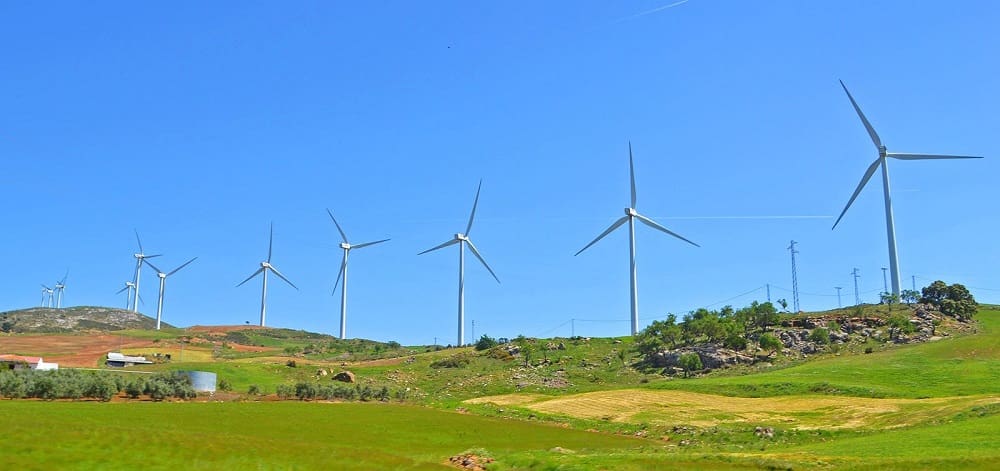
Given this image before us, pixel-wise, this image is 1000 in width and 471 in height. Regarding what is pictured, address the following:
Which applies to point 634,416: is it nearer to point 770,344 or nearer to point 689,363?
point 689,363

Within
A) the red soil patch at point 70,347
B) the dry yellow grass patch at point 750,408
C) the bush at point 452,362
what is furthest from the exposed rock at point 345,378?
the red soil patch at point 70,347

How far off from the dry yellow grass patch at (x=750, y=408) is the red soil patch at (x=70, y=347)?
86.5m

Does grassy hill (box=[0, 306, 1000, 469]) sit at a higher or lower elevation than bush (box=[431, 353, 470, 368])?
lower

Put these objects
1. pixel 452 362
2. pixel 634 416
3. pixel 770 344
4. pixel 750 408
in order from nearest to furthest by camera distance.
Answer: pixel 634 416
pixel 750 408
pixel 770 344
pixel 452 362

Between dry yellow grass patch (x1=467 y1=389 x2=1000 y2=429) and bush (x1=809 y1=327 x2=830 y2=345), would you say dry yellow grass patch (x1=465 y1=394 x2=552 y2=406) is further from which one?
bush (x1=809 y1=327 x2=830 y2=345)

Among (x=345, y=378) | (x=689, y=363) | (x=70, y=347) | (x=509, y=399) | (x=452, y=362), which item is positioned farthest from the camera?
(x=70, y=347)

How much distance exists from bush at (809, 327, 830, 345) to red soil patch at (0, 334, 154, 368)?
114 metres

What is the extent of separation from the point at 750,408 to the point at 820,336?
222ft

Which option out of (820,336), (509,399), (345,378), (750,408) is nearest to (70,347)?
(345,378)

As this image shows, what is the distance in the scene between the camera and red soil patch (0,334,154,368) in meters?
149

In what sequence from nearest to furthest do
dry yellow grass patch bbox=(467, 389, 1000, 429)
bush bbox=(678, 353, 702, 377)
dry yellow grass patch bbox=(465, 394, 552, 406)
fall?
dry yellow grass patch bbox=(467, 389, 1000, 429) < dry yellow grass patch bbox=(465, 394, 552, 406) < bush bbox=(678, 353, 702, 377)

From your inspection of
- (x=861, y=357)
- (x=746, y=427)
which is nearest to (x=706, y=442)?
(x=746, y=427)

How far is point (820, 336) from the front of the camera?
142m

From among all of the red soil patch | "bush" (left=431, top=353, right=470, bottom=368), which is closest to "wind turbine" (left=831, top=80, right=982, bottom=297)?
"bush" (left=431, top=353, right=470, bottom=368)
